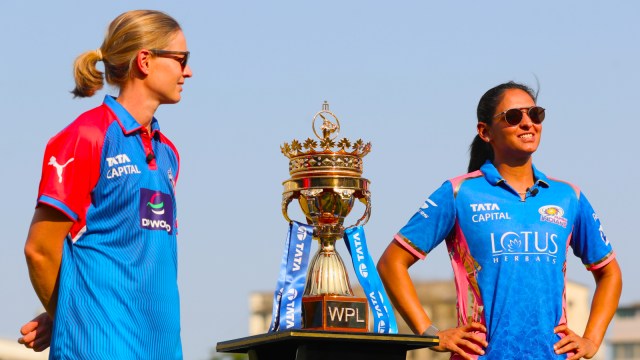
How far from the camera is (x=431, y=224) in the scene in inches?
282

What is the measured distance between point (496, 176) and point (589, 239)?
55 cm

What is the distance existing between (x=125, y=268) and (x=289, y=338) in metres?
1.20

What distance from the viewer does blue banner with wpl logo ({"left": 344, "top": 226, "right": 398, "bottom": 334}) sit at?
6.96m

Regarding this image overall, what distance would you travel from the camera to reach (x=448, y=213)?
7160 mm

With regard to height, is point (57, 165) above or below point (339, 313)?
above

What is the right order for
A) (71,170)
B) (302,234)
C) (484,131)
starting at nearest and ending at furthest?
(71,170), (302,234), (484,131)

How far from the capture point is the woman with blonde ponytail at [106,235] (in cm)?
548

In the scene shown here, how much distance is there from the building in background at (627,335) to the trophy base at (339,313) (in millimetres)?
108224

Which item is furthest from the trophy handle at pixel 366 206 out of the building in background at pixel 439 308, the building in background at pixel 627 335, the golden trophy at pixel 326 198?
the building in background at pixel 627 335

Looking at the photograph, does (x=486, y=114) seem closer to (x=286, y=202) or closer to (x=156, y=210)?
(x=286, y=202)

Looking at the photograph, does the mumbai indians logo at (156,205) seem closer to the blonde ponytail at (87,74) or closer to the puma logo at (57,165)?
the puma logo at (57,165)

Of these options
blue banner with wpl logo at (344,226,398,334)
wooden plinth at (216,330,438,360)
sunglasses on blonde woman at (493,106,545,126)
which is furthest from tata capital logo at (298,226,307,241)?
sunglasses on blonde woman at (493,106,545,126)

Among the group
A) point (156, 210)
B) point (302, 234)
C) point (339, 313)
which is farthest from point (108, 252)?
point (302, 234)

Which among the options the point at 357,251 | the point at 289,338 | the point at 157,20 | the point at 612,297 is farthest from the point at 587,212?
the point at 157,20
